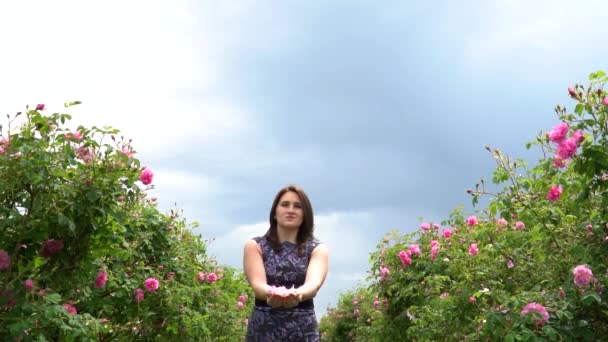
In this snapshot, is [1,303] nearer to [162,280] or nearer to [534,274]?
[162,280]

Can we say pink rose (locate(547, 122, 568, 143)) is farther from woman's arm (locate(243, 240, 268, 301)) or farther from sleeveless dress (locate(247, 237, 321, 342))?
woman's arm (locate(243, 240, 268, 301))

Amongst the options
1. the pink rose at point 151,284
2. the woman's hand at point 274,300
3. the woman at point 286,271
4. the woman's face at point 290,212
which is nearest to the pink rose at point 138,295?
the pink rose at point 151,284

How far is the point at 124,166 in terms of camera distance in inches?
204

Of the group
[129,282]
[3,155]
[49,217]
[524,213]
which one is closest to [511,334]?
[524,213]

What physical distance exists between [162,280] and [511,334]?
473 cm

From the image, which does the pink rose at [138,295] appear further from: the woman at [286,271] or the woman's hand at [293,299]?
the woman's hand at [293,299]

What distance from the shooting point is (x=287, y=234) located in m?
4.15

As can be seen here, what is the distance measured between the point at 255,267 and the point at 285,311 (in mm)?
306

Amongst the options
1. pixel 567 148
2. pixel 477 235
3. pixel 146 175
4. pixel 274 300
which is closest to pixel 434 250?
pixel 477 235

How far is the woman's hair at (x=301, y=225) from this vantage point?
13.5 feet

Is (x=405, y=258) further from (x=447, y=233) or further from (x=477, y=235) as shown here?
(x=477, y=235)

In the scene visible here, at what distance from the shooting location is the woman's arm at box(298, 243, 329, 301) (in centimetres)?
378

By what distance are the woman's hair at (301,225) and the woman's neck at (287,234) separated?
0.7 inches

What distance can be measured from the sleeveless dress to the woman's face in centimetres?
12
